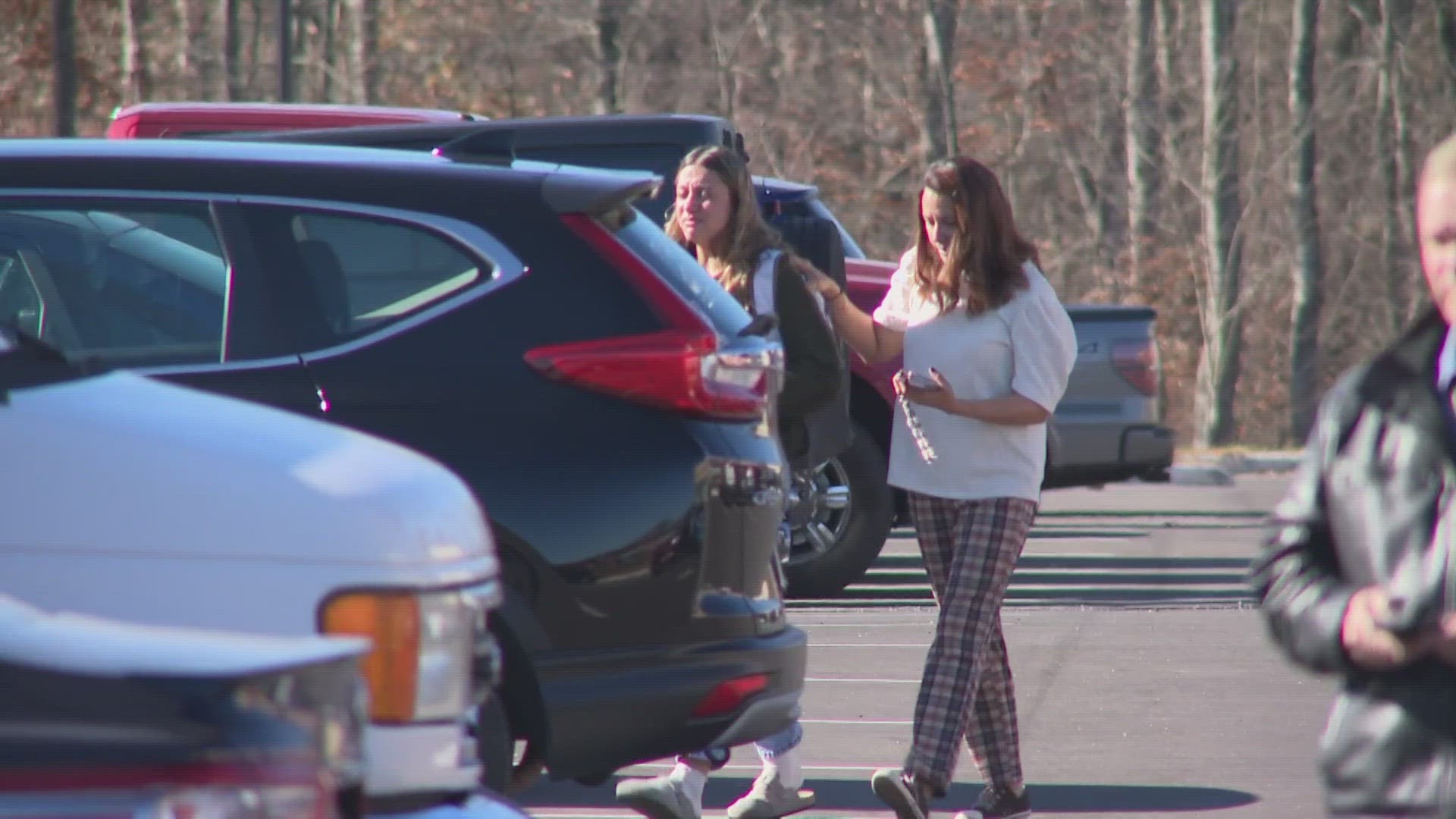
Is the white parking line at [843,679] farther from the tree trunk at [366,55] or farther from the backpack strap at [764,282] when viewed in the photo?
the tree trunk at [366,55]

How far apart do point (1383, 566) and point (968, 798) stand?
4.04m

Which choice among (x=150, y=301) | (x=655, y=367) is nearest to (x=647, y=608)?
(x=655, y=367)

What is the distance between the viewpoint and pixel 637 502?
522cm

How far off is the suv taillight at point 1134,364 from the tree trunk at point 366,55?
1173 inches

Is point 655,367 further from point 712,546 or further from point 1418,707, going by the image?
point 1418,707

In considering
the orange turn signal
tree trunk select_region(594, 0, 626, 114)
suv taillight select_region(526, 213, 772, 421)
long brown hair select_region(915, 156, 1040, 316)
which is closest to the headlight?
the orange turn signal

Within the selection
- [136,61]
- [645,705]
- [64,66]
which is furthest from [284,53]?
[645,705]

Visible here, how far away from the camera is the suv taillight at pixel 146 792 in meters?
2.30

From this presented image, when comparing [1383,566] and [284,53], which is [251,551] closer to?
[1383,566]

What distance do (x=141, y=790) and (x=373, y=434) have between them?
2.91 metres

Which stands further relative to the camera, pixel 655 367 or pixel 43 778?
pixel 655 367

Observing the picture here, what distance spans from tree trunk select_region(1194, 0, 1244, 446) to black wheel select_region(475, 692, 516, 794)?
25.7m

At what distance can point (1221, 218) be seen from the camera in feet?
103

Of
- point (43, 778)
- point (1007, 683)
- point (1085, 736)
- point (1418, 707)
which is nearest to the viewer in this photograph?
point (43, 778)
